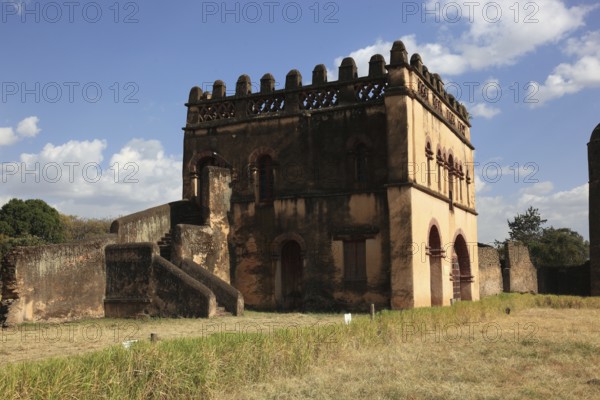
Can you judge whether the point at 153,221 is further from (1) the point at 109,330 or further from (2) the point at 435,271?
(2) the point at 435,271

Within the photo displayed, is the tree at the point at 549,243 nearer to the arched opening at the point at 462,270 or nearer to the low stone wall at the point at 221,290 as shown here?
the arched opening at the point at 462,270

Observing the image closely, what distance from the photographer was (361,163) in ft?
65.3

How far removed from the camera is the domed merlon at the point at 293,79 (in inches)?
841

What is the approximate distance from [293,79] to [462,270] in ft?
33.1

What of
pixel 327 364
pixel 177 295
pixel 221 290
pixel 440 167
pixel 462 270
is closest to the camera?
pixel 327 364

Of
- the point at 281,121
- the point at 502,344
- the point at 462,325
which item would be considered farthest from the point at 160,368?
the point at 281,121

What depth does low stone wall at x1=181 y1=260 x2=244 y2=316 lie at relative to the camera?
17500mm

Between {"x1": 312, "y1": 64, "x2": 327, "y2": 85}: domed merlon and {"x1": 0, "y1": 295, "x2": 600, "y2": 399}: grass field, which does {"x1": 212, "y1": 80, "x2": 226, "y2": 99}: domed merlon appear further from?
{"x1": 0, "y1": 295, "x2": 600, "y2": 399}: grass field

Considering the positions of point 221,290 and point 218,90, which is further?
point 218,90

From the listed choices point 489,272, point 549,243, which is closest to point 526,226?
point 549,243

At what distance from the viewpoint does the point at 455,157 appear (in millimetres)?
24422

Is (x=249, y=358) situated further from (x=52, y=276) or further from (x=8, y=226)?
(x=8, y=226)

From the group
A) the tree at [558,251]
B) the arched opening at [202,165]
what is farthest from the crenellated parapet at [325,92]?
the tree at [558,251]

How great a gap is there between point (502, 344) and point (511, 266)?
23269 millimetres
